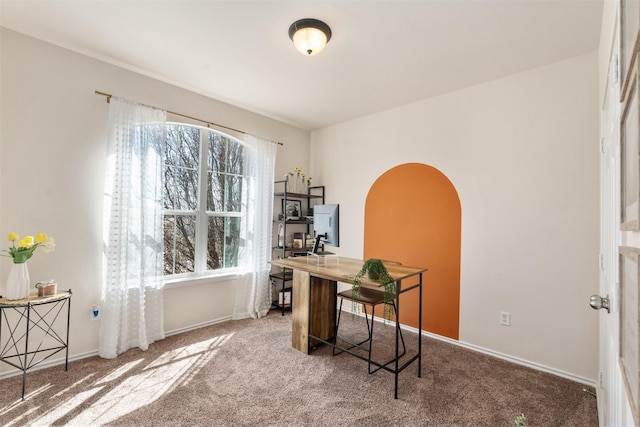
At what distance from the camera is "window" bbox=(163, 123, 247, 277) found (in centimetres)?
345

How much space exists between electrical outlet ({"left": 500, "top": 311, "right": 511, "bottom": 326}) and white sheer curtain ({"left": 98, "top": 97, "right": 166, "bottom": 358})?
3359mm

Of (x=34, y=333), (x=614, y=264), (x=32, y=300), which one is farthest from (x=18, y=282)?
(x=614, y=264)

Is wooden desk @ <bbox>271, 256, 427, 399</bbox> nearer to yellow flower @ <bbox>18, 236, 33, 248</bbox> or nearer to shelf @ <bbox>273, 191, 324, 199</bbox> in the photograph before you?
shelf @ <bbox>273, 191, 324, 199</bbox>

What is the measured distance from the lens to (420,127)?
3.57 meters

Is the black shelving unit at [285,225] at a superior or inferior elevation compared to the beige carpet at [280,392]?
superior

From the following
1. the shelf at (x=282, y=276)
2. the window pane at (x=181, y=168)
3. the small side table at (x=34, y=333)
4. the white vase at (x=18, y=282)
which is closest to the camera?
the white vase at (x=18, y=282)

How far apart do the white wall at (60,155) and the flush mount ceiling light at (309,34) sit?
180 centimetres

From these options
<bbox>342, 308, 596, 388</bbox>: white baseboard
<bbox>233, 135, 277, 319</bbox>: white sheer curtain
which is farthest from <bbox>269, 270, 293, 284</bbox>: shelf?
<bbox>342, 308, 596, 388</bbox>: white baseboard

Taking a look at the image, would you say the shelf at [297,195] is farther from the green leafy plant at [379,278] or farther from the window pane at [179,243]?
the green leafy plant at [379,278]

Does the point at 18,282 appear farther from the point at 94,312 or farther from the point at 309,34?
the point at 309,34

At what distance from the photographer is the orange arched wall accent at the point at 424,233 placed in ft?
10.7

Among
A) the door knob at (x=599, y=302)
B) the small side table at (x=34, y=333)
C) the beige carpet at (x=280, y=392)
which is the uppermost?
the door knob at (x=599, y=302)

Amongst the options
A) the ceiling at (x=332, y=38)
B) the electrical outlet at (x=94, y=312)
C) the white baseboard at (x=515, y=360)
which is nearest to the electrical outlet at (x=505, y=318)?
the white baseboard at (x=515, y=360)

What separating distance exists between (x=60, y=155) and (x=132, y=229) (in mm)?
832
